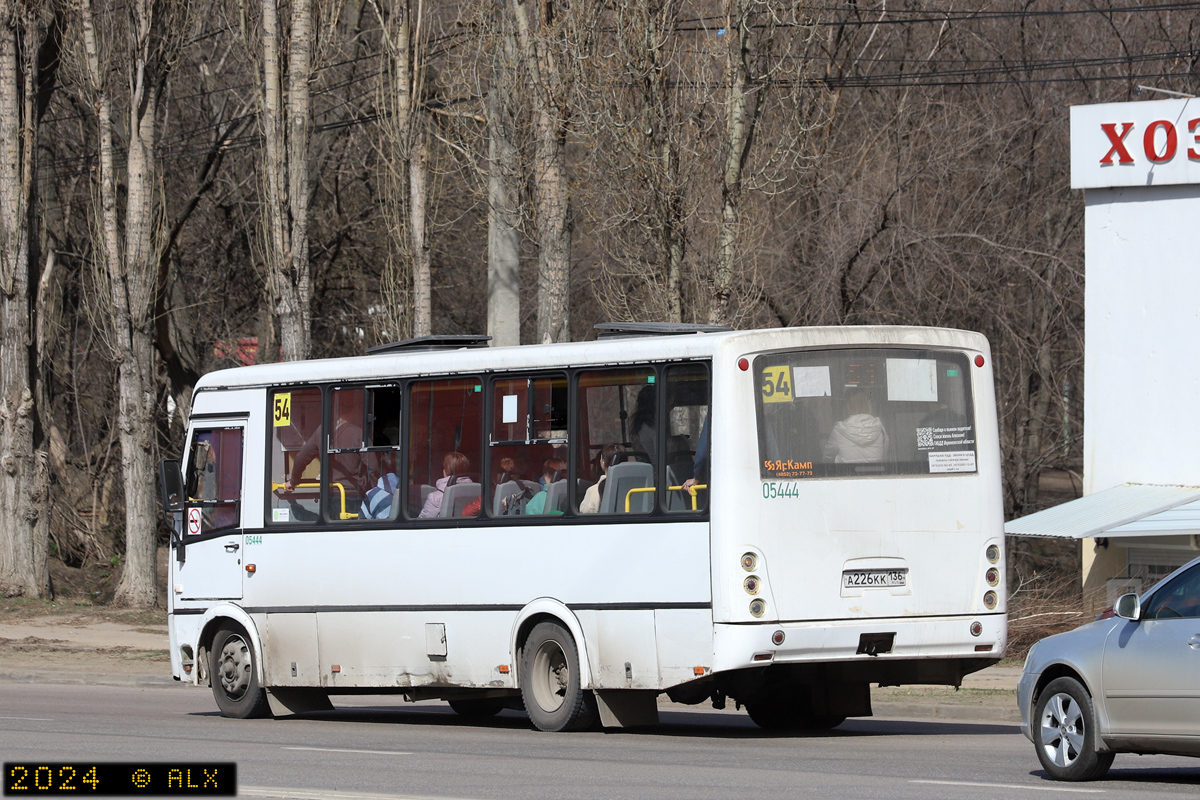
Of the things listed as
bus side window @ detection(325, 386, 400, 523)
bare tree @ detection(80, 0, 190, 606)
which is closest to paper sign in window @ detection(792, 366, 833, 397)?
bus side window @ detection(325, 386, 400, 523)

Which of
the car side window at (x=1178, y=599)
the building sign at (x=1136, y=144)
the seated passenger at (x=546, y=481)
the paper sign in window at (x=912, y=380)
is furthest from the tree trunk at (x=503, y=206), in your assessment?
the car side window at (x=1178, y=599)

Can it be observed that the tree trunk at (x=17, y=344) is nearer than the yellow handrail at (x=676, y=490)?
No

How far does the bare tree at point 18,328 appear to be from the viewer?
30.0 meters

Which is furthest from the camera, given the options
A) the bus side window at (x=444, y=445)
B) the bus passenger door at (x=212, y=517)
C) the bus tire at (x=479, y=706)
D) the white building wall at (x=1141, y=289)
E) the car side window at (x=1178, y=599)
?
the white building wall at (x=1141, y=289)

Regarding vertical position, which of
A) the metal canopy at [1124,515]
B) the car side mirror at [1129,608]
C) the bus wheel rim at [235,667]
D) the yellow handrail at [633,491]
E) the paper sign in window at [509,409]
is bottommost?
the bus wheel rim at [235,667]

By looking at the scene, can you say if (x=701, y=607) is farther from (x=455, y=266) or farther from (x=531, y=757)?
(x=455, y=266)

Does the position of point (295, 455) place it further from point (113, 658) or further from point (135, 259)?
point (135, 259)

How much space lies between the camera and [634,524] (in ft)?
42.8

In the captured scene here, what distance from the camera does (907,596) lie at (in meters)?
12.9

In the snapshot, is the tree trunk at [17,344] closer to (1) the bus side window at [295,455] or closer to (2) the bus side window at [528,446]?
(1) the bus side window at [295,455]

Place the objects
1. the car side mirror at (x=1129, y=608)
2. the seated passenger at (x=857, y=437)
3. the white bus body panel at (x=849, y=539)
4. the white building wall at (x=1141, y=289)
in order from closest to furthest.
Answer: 1. the car side mirror at (x=1129, y=608)
2. the white bus body panel at (x=849, y=539)
3. the seated passenger at (x=857, y=437)
4. the white building wall at (x=1141, y=289)

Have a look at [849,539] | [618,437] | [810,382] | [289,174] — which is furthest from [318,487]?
[289,174]

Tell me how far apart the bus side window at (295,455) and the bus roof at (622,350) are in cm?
20

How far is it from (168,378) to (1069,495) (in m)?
17.6
